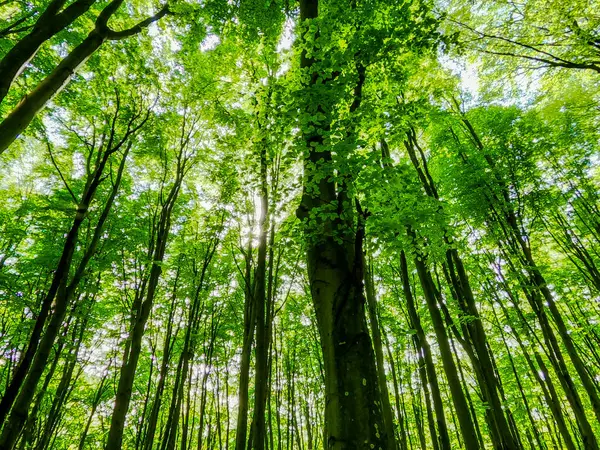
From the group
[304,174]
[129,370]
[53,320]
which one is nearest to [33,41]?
[304,174]

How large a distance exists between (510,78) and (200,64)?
26.1 ft

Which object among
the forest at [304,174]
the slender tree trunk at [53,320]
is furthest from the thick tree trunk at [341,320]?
the slender tree trunk at [53,320]

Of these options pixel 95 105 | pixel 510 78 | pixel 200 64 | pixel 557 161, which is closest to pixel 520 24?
pixel 510 78

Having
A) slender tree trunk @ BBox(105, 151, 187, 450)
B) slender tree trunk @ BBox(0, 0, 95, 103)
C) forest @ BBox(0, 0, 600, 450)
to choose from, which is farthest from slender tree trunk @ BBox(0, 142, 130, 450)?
slender tree trunk @ BBox(105, 151, 187, 450)

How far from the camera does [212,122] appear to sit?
8.49m

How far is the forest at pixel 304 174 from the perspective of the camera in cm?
321

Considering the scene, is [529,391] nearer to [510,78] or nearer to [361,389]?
[510,78]

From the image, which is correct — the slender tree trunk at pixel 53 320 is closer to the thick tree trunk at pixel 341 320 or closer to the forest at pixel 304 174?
the forest at pixel 304 174

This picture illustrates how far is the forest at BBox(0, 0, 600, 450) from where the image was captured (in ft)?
10.5

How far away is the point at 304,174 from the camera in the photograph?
11.6ft

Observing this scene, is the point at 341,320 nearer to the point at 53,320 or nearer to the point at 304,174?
the point at 304,174

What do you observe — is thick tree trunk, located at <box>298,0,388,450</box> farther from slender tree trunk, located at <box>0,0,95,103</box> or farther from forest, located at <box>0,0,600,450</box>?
slender tree trunk, located at <box>0,0,95,103</box>

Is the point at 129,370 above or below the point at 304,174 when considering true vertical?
below

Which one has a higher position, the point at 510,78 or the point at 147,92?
the point at 510,78
